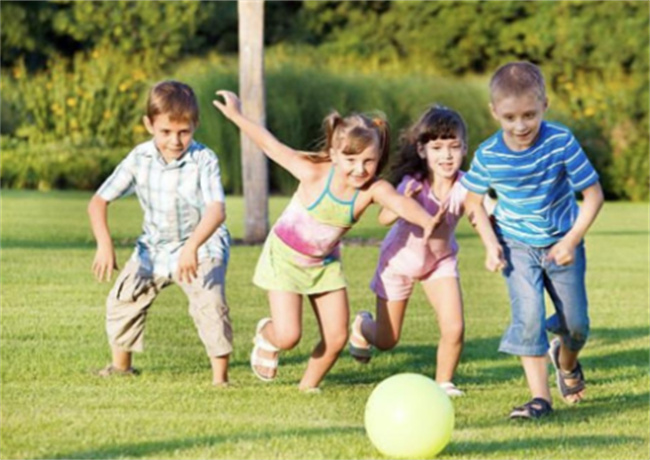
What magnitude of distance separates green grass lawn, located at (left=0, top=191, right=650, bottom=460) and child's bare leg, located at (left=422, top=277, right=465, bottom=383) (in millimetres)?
180

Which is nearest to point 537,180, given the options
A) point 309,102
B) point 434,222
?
point 434,222

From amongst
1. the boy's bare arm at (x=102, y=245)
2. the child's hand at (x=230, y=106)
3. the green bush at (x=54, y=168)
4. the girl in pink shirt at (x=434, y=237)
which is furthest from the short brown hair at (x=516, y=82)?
the green bush at (x=54, y=168)

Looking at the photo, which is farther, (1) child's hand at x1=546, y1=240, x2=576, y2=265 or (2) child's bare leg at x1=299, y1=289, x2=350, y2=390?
(2) child's bare leg at x1=299, y1=289, x2=350, y2=390

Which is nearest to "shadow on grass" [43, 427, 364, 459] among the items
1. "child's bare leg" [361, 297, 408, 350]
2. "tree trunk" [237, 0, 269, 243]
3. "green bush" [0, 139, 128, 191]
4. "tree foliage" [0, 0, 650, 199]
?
"child's bare leg" [361, 297, 408, 350]

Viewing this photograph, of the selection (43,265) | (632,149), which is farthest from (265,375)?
(632,149)

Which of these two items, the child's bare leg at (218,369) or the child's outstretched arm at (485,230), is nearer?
the child's outstretched arm at (485,230)

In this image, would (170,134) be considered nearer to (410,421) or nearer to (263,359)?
(263,359)

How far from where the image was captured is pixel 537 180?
760cm

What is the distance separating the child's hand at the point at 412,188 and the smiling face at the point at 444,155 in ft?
0.44

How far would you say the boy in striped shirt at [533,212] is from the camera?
7.44 metres

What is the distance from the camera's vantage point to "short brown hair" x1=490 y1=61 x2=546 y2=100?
24.1ft

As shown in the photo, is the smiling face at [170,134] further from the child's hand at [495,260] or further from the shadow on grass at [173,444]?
the shadow on grass at [173,444]

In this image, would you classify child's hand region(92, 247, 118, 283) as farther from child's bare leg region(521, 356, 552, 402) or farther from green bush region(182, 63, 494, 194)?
green bush region(182, 63, 494, 194)

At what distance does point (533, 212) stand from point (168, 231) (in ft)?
6.94
